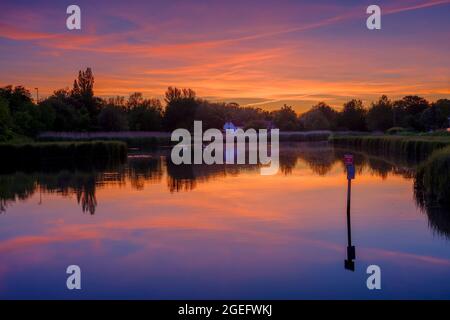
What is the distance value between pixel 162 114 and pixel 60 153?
55.0 m

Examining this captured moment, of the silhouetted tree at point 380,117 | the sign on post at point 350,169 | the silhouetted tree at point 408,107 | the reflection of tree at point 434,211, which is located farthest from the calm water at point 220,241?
the silhouetted tree at point 408,107

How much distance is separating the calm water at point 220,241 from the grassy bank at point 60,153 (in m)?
15.3

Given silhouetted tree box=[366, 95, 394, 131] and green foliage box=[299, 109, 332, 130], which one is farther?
green foliage box=[299, 109, 332, 130]

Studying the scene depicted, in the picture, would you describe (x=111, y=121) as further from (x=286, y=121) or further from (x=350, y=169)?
(x=350, y=169)

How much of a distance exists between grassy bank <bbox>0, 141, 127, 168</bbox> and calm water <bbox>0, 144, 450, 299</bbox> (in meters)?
15.3

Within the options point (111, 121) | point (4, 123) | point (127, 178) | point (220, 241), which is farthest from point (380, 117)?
point (220, 241)

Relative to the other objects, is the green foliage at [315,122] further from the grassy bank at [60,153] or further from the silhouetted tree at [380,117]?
the grassy bank at [60,153]

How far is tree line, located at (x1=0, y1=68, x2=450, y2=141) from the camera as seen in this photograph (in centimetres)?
5609

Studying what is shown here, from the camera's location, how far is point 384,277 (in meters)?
8.79

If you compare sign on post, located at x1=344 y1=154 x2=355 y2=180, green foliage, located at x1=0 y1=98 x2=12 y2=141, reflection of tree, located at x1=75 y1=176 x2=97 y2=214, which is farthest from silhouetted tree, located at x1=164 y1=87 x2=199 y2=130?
sign on post, located at x1=344 y1=154 x2=355 y2=180

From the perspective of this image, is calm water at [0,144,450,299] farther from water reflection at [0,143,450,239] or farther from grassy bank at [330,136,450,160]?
grassy bank at [330,136,450,160]

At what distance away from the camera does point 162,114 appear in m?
91.4

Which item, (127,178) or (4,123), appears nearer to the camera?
(127,178)
